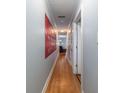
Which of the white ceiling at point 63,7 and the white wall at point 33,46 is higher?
the white ceiling at point 63,7

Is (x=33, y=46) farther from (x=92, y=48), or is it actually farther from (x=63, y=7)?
(x=63, y=7)

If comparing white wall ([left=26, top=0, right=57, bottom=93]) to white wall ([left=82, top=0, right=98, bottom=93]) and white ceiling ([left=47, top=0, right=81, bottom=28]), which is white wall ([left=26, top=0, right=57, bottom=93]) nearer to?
white wall ([left=82, top=0, right=98, bottom=93])

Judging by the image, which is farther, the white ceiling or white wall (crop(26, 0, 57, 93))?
the white ceiling

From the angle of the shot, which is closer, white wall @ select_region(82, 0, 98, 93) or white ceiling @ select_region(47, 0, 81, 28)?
white wall @ select_region(82, 0, 98, 93)

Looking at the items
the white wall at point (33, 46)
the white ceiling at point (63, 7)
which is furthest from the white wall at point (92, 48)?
the white ceiling at point (63, 7)

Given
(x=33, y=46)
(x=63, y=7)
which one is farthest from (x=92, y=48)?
(x=63, y=7)

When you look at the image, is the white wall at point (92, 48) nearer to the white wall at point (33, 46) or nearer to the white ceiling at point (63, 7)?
the white wall at point (33, 46)

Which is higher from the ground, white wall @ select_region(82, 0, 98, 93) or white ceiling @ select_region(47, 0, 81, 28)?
white ceiling @ select_region(47, 0, 81, 28)

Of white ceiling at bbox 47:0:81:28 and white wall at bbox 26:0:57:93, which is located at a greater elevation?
white ceiling at bbox 47:0:81:28

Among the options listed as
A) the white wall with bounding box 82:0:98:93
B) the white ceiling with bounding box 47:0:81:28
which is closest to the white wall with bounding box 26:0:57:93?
the white wall with bounding box 82:0:98:93
